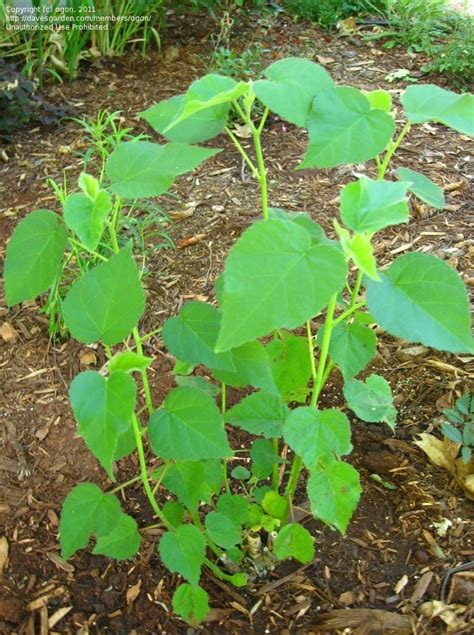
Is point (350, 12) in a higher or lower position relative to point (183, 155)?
lower

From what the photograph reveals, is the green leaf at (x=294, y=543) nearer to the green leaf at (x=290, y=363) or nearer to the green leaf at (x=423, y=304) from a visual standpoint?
the green leaf at (x=290, y=363)

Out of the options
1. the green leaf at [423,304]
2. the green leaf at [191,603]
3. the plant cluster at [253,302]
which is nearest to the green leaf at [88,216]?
the plant cluster at [253,302]

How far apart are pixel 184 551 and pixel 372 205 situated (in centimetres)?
77

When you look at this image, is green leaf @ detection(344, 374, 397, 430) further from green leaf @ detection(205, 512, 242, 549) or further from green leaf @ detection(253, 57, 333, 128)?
green leaf @ detection(253, 57, 333, 128)

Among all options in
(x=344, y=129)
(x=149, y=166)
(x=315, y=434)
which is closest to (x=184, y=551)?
(x=315, y=434)

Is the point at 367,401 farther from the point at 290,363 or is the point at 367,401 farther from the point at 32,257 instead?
the point at 32,257

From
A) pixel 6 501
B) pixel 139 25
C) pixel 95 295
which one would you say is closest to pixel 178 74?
pixel 139 25

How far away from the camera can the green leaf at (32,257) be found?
47.9 inches

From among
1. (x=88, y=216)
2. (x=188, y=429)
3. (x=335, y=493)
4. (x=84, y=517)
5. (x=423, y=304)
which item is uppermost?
(x=88, y=216)

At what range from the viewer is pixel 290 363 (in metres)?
1.46

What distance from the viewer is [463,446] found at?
6.13 feet

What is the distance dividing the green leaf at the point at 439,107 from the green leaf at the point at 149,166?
1.11ft

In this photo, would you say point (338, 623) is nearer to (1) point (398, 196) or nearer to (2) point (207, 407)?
(2) point (207, 407)

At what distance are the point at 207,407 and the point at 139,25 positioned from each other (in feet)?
11.2
